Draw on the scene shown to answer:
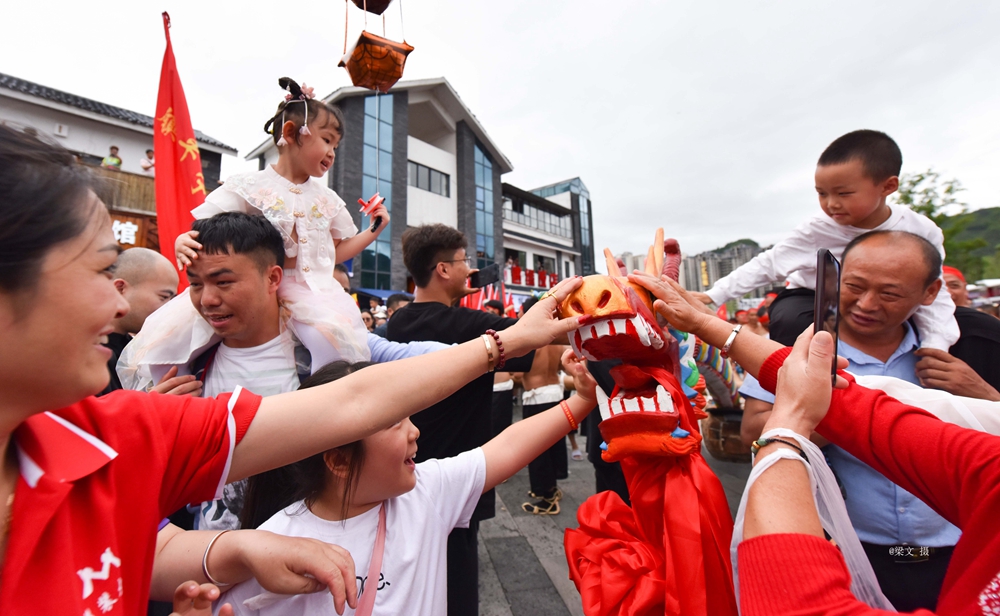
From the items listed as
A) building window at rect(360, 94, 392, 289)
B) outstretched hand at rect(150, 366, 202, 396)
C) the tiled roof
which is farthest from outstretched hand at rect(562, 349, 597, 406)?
building window at rect(360, 94, 392, 289)

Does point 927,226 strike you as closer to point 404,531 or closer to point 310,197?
point 404,531

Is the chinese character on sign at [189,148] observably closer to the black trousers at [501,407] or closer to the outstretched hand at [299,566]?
the black trousers at [501,407]

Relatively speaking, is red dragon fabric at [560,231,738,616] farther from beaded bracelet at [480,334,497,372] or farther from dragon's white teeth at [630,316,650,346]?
beaded bracelet at [480,334,497,372]

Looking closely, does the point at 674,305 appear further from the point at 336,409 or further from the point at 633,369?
the point at 336,409

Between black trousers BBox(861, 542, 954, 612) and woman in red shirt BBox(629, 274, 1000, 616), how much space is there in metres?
0.73

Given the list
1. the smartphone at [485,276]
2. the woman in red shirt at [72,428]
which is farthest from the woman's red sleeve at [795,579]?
the smartphone at [485,276]

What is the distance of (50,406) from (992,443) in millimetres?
1784

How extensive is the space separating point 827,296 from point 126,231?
38.1 ft

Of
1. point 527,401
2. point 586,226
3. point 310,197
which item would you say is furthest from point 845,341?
point 586,226

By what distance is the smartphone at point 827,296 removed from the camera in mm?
1071

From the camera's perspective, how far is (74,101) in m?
11.9

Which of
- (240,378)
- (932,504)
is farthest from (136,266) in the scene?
(932,504)

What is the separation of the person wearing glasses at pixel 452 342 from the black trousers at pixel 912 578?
151cm

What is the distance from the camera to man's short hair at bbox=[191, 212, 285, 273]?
179cm
